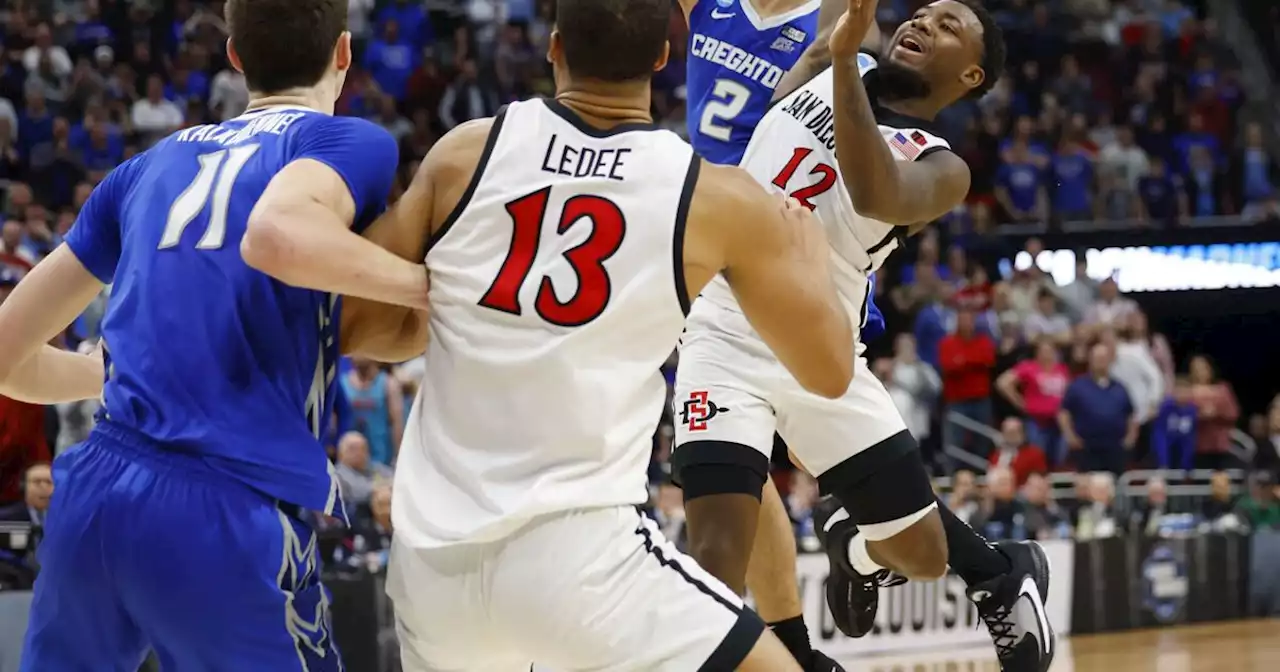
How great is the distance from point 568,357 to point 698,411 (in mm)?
2060

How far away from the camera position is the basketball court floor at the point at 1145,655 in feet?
34.3

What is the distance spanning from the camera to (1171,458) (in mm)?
15273

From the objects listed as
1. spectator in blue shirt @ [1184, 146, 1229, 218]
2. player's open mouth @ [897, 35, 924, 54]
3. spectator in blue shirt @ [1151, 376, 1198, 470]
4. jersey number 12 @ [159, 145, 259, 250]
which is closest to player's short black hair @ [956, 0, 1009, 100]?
player's open mouth @ [897, 35, 924, 54]

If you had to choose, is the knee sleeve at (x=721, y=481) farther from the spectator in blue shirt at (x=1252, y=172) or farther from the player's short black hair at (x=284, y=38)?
the spectator in blue shirt at (x=1252, y=172)

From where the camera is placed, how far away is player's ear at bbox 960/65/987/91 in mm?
5676

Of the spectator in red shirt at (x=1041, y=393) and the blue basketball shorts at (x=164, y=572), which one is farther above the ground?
the blue basketball shorts at (x=164, y=572)

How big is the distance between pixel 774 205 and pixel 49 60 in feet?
38.7

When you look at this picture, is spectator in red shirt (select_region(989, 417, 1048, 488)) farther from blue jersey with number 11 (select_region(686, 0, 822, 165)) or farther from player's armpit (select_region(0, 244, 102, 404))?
player's armpit (select_region(0, 244, 102, 404))

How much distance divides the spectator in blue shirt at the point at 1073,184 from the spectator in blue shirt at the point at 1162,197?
562 millimetres

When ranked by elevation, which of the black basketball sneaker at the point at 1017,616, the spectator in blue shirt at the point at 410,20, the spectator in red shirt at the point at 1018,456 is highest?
the spectator in blue shirt at the point at 410,20

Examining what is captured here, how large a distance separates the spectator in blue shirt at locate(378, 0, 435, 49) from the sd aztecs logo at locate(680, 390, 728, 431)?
11.6 meters

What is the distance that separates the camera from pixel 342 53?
3.77 m

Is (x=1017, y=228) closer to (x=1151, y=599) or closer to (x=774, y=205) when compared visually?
(x=1151, y=599)

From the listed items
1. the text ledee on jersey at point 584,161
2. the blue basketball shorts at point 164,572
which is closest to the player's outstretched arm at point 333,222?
the text ledee on jersey at point 584,161
